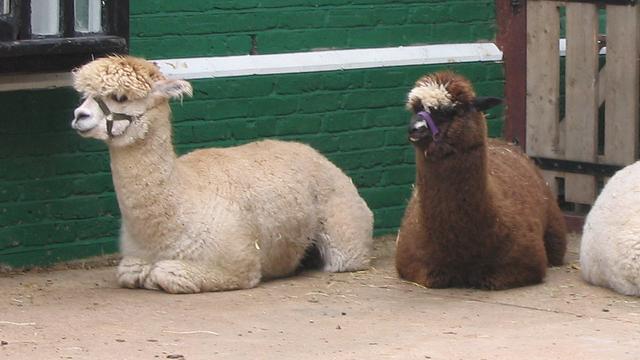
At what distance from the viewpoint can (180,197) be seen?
26.9ft

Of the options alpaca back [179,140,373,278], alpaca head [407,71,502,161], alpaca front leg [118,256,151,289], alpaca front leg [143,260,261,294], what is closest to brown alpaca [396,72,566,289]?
alpaca head [407,71,502,161]

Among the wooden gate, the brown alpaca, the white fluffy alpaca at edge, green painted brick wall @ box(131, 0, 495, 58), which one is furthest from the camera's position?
the wooden gate

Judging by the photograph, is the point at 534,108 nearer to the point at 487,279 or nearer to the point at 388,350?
the point at 487,279

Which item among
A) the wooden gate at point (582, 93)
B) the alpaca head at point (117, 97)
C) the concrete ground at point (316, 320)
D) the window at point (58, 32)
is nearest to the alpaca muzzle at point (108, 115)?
the alpaca head at point (117, 97)

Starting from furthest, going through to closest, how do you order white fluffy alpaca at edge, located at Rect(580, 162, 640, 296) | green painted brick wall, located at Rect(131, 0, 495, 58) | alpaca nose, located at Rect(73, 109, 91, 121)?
green painted brick wall, located at Rect(131, 0, 495, 58)
white fluffy alpaca at edge, located at Rect(580, 162, 640, 296)
alpaca nose, located at Rect(73, 109, 91, 121)

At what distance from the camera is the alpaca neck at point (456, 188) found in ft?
26.2

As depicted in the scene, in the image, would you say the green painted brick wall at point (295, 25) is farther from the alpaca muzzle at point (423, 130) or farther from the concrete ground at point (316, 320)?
the alpaca muzzle at point (423, 130)

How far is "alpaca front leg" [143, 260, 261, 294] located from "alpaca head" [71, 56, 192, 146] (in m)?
0.71

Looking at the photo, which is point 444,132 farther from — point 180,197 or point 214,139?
point 214,139

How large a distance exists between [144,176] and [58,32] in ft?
3.10

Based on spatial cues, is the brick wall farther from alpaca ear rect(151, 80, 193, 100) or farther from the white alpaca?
alpaca ear rect(151, 80, 193, 100)

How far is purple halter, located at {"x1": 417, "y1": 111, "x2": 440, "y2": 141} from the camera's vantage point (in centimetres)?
797

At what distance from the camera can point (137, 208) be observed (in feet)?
26.5

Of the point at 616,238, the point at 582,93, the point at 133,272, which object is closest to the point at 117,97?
the point at 133,272
